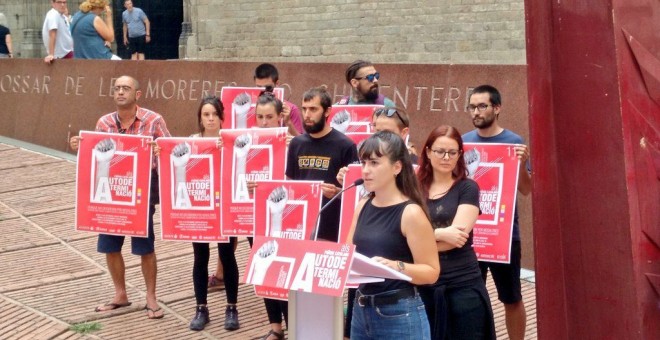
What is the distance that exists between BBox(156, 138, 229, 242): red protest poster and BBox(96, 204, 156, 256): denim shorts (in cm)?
27

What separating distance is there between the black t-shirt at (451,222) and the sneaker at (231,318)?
2.78 m

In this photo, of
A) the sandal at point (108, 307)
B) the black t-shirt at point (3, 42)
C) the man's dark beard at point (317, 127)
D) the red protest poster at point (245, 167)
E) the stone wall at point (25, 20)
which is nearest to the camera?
the man's dark beard at point (317, 127)

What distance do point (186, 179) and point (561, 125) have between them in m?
3.64

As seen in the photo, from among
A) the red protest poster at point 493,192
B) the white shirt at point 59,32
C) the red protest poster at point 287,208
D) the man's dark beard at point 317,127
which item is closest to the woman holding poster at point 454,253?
the red protest poster at point 493,192

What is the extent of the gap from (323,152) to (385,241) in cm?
235

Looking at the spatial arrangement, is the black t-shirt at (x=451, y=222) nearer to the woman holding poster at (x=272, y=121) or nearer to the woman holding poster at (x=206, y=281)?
the woman holding poster at (x=272, y=121)

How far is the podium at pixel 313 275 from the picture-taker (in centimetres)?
488

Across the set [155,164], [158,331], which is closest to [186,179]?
[155,164]

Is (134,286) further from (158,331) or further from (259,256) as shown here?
(259,256)

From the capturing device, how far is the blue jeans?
530cm

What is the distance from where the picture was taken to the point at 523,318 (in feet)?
24.1

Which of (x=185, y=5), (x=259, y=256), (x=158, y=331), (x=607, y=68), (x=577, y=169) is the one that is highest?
(x=185, y=5)

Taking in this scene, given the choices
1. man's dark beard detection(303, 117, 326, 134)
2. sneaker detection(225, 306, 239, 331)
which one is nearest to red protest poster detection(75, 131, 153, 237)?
sneaker detection(225, 306, 239, 331)

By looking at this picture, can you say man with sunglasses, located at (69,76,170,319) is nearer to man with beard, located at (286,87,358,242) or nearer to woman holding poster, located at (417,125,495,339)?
man with beard, located at (286,87,358,242)
